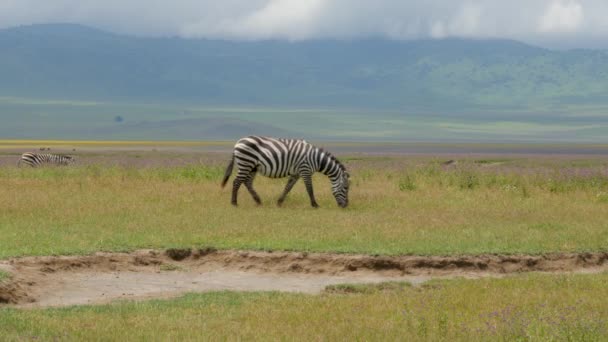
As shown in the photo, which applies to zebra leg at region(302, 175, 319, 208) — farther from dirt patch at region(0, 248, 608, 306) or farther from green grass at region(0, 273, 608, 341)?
green grass at region(0, 273, 608, 341)

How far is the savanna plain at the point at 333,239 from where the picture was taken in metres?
10.6

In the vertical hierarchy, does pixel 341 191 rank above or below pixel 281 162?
below

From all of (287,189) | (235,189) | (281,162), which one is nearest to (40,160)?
(235,189)

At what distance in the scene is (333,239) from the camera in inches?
675

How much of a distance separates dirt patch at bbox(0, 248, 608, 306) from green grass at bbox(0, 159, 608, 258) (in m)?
0.33

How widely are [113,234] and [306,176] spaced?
6471 mm

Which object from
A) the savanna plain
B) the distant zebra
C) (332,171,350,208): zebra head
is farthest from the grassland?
(332,171,350,208): zebra head

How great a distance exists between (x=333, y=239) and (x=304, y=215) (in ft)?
11.0

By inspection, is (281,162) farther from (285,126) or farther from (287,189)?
(285,126)

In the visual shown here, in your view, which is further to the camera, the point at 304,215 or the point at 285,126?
the point at 285,126

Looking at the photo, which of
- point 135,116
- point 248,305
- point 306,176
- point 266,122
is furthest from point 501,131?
point 248,305

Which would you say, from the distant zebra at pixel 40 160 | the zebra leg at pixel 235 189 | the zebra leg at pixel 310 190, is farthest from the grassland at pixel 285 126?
the zebra leg at pixel 235 189

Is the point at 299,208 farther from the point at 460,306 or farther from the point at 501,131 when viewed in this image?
the point at 501,131

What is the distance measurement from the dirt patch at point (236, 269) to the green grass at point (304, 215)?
330 mm
